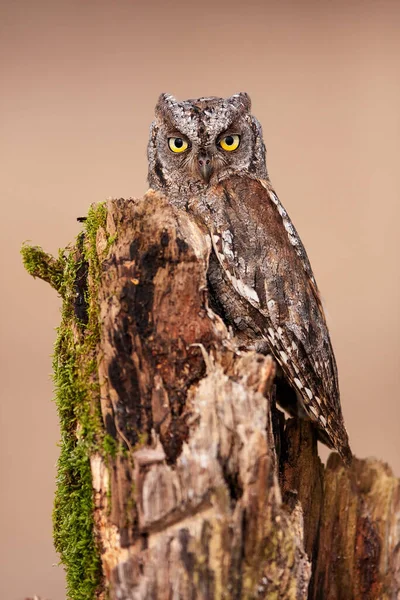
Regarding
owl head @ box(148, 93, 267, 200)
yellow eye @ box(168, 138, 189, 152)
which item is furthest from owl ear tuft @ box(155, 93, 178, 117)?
yellow eye @ box(168, 138, 189, 152)

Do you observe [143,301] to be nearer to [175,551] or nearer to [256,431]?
[256,431]

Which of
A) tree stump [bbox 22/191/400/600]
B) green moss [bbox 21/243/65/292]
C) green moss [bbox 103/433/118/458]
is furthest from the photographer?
green moss [bbox 21/243/65/292]

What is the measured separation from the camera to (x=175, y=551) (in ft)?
4.70

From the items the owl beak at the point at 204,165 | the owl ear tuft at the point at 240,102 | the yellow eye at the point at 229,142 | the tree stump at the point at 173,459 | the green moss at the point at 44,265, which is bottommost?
the tree stump at the point at 173,459

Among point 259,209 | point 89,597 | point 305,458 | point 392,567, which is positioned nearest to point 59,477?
point 89,597

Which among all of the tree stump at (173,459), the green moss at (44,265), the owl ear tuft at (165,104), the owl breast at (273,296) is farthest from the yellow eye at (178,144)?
the green moss at (44,265)

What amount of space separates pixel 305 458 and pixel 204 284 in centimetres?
89

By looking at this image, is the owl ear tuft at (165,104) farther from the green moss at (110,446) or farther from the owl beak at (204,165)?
the green moss at (110,446)

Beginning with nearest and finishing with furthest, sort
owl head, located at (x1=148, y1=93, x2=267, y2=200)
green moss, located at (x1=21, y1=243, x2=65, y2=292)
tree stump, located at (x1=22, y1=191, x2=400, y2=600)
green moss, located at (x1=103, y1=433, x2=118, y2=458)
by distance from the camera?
tree stump, located at (x1=22, y1=191, x2=400, y2=600)
green moss, located at (x1=103, y1=433, x2=118, y2=458)
green moss, located at (x1=21, y1=243, x2=65, y2=292)
owl head, located at (x1=148, y1=93, x2=267, y2=200)

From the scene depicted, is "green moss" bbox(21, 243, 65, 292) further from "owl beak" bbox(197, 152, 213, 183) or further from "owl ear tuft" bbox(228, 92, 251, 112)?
"owl ear tuft" bbox(228, 92, 251, 112)

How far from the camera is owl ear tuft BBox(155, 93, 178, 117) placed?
2.35 m

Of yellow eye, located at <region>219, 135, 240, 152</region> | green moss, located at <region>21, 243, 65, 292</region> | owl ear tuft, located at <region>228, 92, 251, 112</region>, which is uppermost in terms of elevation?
owl ear tuft, located at <region>228, 92, 251, 112</region>

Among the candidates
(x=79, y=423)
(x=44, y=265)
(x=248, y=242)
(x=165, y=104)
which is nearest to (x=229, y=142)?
(x=165, y=104)

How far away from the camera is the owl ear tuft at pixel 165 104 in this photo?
235cm
